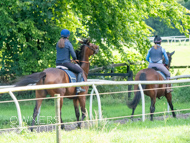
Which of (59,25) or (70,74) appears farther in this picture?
(59,25)

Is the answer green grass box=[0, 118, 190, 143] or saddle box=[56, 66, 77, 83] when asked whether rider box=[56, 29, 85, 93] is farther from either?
green grass box=[0, 118, 190, 143]

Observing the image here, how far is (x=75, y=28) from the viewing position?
46.3ft

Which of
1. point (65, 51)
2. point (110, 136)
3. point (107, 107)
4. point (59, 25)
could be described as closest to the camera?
point (110, 136)

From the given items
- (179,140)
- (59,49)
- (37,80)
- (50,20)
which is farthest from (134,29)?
(179,140)

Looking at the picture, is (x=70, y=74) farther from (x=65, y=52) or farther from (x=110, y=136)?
(x=110, y=136)

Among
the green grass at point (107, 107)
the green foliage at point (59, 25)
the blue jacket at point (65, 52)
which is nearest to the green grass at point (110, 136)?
the blue jacket at point (65, 52)

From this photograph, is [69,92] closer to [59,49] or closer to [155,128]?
[59,49]

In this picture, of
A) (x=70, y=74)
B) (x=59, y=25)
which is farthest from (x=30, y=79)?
(x=59, y=25)

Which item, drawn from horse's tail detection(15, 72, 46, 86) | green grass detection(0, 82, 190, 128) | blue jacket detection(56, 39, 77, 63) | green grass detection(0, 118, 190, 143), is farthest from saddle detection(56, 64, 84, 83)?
green grass detection(0, 118, 190, 143)

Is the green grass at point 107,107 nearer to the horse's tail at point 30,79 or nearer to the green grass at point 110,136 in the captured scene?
the horse's tail at point 30,79

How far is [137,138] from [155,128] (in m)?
1.19

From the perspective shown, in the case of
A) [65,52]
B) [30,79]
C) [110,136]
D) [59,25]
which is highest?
[59,25]

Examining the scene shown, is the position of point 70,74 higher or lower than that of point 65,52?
lower

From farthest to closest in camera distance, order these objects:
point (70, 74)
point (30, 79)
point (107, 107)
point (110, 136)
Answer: point (107, 107)
point (70, 74)
point (30, 79)
point (110, 136)
